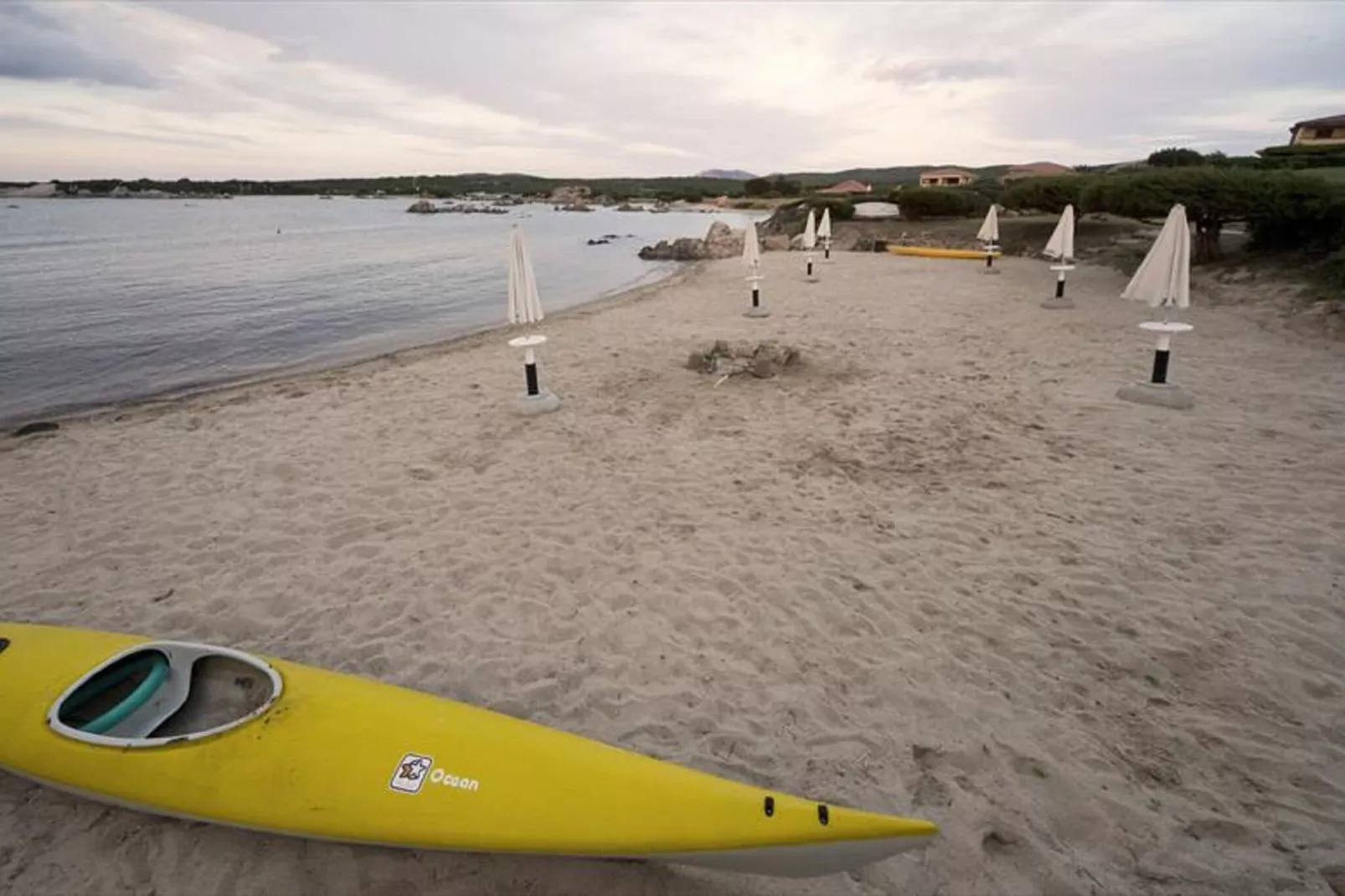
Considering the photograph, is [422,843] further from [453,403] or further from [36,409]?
[36,409]

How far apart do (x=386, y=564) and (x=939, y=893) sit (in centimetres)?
424

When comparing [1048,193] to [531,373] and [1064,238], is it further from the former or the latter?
[531,373]

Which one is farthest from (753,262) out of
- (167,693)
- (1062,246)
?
(167,693)

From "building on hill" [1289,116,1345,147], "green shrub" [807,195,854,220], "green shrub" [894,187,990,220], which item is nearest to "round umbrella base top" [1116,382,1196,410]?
"green shrub" [894,187,990,220]

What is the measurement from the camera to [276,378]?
1219cm

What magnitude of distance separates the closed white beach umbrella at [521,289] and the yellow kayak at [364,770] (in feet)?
17.2

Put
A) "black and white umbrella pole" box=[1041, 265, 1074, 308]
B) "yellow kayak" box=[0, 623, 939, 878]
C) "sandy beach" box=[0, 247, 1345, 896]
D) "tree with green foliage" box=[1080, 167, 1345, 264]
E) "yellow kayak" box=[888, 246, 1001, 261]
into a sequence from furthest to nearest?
1. "yellow kayak" box=[888, 246, 1001, 261]
2. "black and white umbrella pole" box=[1041, 265, 1074, 308]
3. "tree with green foliage" box=[1080, 167, 1345, 264]
4. "sandy beach" box=[0, 247, 1345, 896]
5. "yellow kayak" box=[0, 623, 939, 878]

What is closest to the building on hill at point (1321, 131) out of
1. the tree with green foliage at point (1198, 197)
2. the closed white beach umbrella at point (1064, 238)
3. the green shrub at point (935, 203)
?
the green shrub at point (935, 203)

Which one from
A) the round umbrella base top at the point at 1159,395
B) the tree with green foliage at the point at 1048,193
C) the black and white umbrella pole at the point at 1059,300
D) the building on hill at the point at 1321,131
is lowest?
the round umbrella base top at the point at 1159,395

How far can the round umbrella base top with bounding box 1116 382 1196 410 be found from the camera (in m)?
7.77

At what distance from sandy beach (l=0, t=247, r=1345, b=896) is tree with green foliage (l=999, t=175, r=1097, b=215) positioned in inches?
757

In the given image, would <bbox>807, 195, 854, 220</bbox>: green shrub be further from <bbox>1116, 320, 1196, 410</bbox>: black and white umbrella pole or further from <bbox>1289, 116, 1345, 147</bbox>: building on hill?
<bbox>1116, 320, 1196, 410</bbox>: black and white umbrella pole

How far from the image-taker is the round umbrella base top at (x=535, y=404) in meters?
8.54

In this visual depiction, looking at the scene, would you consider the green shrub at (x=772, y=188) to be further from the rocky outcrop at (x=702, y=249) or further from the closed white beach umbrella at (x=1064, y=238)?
the closed white beach umbrella at (x=1064, y=238)
